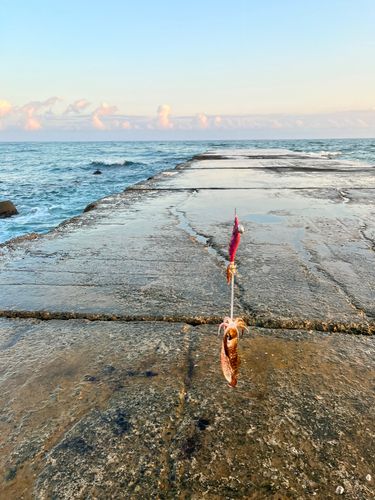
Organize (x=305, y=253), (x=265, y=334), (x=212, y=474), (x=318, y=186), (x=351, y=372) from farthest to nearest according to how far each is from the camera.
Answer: (x=318, y=186), (x=305, y=253), (x=265, y=334), (x=351, y=372), (x=212, y=474)

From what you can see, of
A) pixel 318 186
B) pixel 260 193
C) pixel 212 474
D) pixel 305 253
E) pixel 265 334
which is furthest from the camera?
pixel 318 186

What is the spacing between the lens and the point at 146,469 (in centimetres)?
75

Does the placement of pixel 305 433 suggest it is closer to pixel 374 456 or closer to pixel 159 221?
pixel 374 456

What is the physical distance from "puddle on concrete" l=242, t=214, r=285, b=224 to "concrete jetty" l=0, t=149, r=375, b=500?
2.07ft

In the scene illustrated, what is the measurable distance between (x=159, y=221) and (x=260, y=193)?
1.79 meters

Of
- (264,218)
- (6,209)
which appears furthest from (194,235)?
(6,209)

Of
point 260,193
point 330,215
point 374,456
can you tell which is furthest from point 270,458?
point 260,193

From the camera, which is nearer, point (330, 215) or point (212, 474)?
point (212, 474)

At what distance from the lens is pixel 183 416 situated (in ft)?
2.91

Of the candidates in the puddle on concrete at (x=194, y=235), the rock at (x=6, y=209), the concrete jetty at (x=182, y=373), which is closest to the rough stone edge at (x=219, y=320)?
the concrete jetty at (x=182, y=373)

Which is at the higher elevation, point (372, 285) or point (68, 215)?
point (372, 285)

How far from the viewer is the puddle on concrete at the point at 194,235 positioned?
6.97 feet

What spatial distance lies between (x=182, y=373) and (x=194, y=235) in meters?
1.58

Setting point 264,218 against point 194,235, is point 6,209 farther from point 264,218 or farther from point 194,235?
point 264,218
